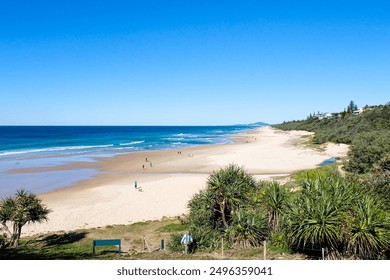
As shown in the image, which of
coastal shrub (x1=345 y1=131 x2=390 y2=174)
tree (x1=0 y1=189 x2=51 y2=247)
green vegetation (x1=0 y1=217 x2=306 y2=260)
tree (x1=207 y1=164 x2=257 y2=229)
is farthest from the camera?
coastal shrub (x1=345 y1=131 x2=390 y2=174)

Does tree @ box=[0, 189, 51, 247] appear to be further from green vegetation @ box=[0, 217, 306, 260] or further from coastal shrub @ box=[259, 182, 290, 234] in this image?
coastal shrub @ box=[259, 182, 290, 234]

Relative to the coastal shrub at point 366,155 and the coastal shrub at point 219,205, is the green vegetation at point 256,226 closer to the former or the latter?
the coastal shrub at point 219,205

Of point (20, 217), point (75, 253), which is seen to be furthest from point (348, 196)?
point (20, 217)

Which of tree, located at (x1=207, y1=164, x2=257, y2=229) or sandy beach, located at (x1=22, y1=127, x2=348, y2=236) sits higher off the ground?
tree, located at (x1=207, y1=164, x2=257, y2=229)

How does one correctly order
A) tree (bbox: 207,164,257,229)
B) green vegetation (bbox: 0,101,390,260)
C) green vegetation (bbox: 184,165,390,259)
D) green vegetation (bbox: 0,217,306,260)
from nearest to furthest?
green vegetation (bbox: 184,165,390,259), green vegetation (bbox: 0,101,390,260), green vegetation (bbox: 0,217,306,260), tree (bbox: 207,164,257,229)

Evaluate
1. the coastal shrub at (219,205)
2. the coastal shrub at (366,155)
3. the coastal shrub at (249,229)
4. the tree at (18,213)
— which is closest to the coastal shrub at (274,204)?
the coastal shrub at (249,229)

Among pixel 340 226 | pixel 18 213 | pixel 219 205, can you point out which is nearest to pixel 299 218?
pixel 340 226

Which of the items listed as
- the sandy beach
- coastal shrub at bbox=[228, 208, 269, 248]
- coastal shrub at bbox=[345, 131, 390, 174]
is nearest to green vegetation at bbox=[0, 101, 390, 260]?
coastal shrub at bbox=[228, 208, 269, 248]

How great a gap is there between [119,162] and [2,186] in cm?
1860

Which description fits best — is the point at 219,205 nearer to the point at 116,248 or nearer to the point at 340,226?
the point at 116,248

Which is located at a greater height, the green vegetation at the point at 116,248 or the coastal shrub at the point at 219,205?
the coastal shrub at the point at 219,205

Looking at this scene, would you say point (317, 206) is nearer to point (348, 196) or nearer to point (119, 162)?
point (348, 196)

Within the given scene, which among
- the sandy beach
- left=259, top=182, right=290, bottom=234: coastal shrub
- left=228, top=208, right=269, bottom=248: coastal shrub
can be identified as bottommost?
the sandy beach

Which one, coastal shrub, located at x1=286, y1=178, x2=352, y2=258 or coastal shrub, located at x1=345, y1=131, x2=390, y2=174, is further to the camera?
coastal shrub, located at x1=345, y1=131, x2=390, y2=174
